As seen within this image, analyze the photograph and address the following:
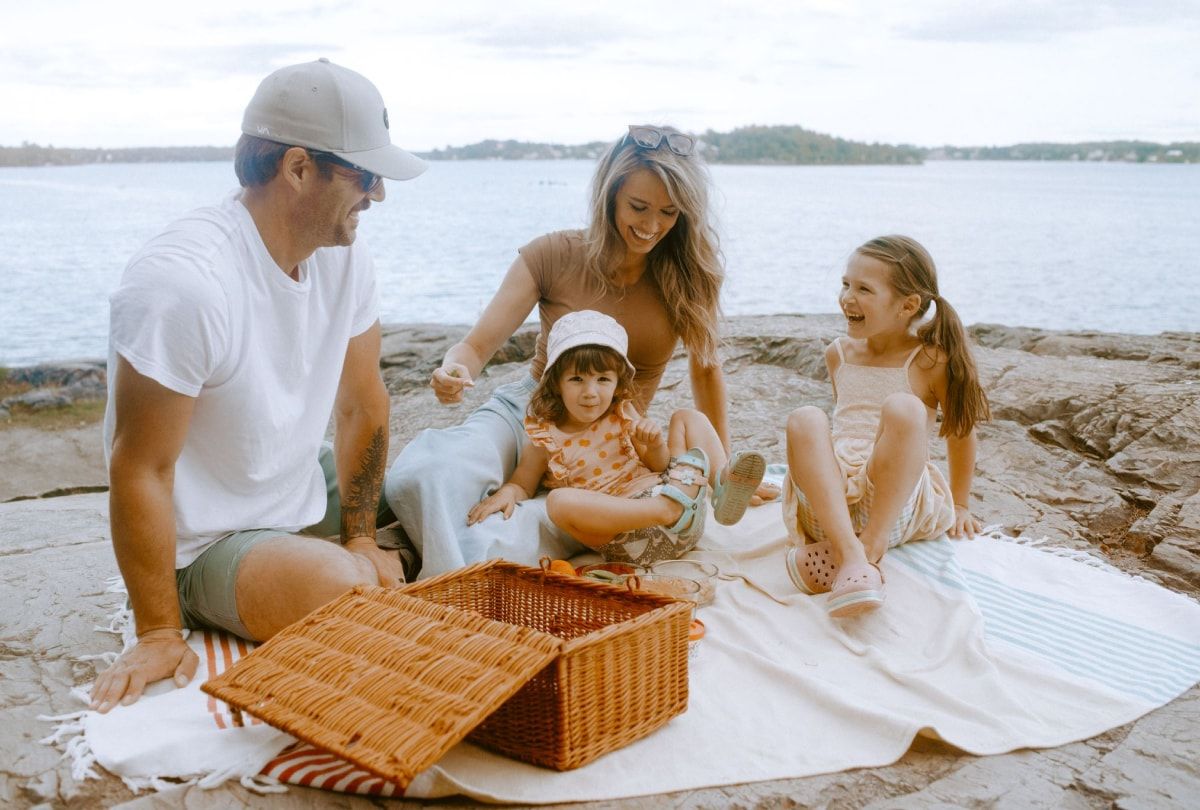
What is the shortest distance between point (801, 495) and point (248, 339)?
179 cm

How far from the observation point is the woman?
3449mm

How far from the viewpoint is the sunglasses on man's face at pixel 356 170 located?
8.71ft

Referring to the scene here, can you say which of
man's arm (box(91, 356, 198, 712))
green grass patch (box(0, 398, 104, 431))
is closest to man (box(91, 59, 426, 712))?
man's arm (box(91, 356, 198, 712))

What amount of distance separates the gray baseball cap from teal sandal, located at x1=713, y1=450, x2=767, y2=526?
58.0 inches

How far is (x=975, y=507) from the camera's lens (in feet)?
13.9

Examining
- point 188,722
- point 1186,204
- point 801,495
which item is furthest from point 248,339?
point 1186,204

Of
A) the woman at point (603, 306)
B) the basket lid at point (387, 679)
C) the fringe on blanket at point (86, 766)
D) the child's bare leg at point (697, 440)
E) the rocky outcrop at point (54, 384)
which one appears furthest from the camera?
the rocky outcrop at point (54, 384)

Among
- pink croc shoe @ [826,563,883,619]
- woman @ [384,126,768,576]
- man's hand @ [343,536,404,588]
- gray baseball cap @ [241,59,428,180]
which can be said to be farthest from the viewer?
woman @ [384,126,768,576]

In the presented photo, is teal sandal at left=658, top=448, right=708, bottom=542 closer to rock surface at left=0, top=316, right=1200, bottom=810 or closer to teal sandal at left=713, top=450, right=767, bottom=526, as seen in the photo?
teal sandal at left=713, top=450, right=767, bottom=526

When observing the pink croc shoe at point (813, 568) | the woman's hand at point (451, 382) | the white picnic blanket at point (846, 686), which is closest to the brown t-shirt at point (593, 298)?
the woman's hand at point (451, 382)

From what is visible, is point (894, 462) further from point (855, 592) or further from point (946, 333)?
point (946, 333)

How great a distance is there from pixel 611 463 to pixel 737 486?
1.46 feet

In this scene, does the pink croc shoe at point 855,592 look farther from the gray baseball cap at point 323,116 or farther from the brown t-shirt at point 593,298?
the gray baseball cap at point 323,116

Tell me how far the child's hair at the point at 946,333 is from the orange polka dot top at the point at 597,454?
3.43 ft
